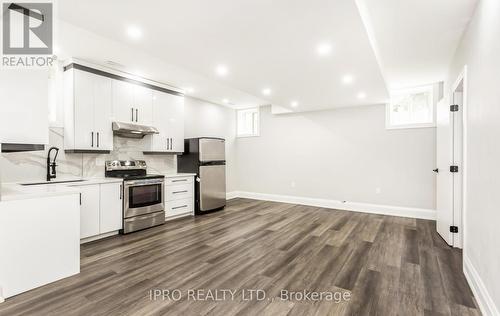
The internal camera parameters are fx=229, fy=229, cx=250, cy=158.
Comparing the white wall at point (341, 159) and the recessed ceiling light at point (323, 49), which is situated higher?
the recessed ceiling light at point (323, 49)

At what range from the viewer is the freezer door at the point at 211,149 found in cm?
511

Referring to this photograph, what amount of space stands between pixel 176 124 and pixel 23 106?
2.79 meters

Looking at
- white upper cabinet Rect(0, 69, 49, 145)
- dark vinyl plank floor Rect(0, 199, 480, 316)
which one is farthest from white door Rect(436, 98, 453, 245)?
white upper cabinet Rect(0, 69, 49, 145)

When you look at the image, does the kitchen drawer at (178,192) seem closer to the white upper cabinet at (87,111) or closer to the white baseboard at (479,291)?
the white upper cabinet at (87,111)

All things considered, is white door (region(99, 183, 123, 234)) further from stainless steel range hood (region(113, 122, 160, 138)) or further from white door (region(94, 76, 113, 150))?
stainless steel range hood (region(113, 122, 160, 138))

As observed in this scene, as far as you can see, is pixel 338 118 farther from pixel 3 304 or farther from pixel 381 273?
pixel 3 304

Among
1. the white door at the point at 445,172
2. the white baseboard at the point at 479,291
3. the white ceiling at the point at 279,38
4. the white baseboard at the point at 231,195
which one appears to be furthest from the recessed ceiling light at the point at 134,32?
the white baseboard at the point at 231,195

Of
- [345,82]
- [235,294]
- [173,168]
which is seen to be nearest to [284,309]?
[235,294]

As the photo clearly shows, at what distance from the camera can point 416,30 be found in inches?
106

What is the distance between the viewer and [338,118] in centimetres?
559

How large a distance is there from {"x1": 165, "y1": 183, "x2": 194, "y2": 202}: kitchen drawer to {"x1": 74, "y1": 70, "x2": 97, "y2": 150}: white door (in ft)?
4.79

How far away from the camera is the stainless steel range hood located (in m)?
3.82

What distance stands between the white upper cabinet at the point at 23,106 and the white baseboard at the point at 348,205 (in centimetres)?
487

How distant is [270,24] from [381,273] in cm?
281
